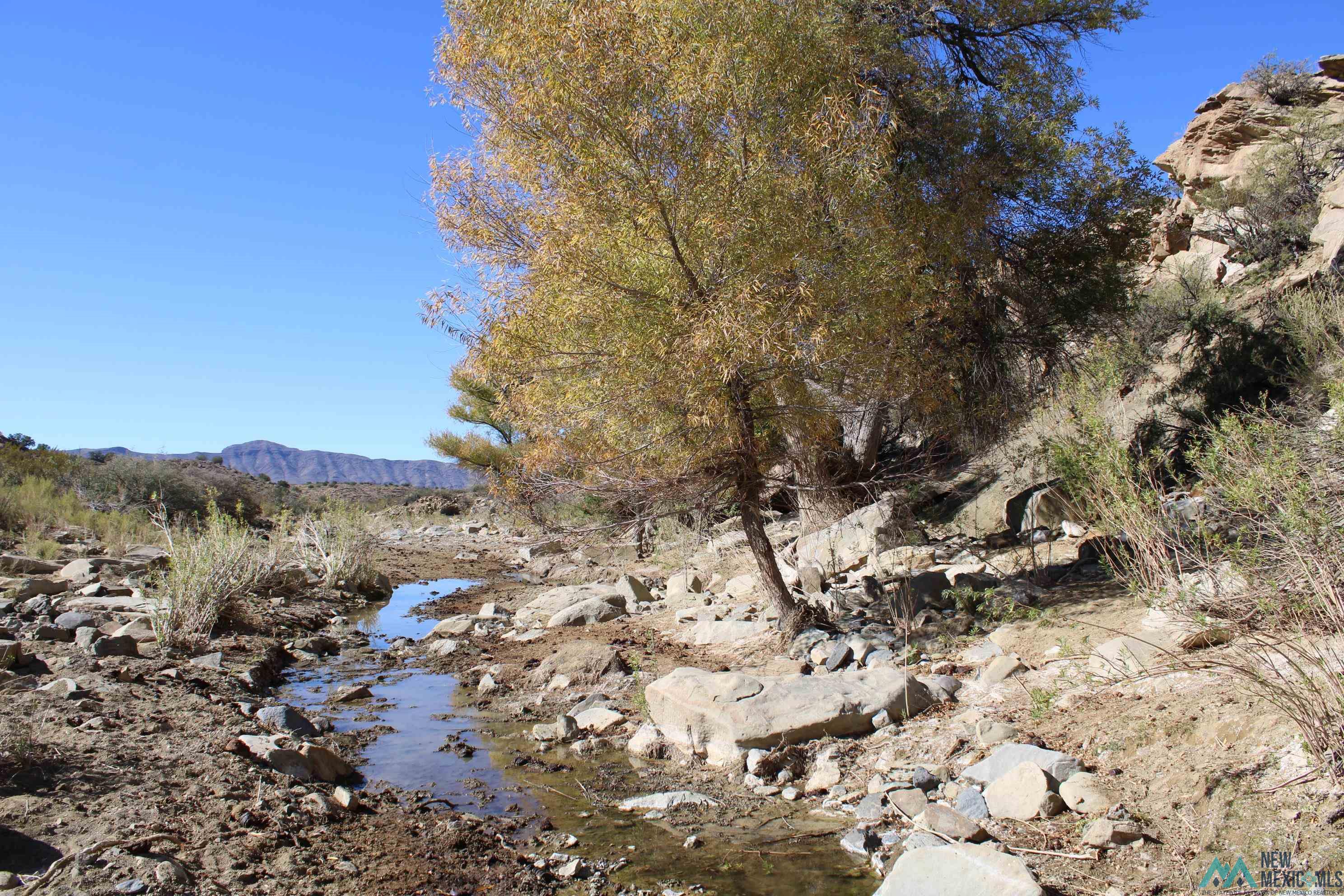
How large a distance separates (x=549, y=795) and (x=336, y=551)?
1123 centimetres

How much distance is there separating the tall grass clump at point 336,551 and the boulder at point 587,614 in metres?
5.68

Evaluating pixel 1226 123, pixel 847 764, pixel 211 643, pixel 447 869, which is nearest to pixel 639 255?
pixel 847 764

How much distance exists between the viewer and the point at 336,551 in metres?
15.3

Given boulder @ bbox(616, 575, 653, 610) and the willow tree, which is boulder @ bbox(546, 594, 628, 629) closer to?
boulder @ bbox(616, 575, 653, 610)

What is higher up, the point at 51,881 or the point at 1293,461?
the point at 1293,461

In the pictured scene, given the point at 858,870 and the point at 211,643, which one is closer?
the point at 858,870

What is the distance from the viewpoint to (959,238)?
32.0 feet

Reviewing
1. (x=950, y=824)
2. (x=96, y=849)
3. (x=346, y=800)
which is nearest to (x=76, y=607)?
(x=346, y=800)

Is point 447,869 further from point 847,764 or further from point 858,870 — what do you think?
point 847,764

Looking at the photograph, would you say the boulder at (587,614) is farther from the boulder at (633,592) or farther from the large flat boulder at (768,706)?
the large flat boulder at (768,706)

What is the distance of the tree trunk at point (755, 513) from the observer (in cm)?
735

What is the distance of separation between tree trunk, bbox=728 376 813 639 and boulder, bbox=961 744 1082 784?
3415 millimetres

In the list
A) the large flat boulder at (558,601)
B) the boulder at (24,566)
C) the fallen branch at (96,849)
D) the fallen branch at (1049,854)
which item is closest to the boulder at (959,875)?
the fallen branch at (1049,854)

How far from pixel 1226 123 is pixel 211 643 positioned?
29.3 metres
